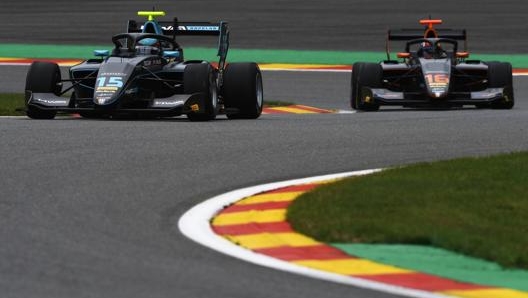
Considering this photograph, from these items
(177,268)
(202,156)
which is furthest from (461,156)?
(177,268)

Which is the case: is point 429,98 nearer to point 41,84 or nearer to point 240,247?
point 41,84

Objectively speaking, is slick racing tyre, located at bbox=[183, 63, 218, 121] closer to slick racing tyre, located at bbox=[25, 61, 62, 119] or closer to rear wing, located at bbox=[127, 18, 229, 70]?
slick racing tyre, located at bbox=[25, 61, 62, 119]

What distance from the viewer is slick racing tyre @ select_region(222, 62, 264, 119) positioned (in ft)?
58.1

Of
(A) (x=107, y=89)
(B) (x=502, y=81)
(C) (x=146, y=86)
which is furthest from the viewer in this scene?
(B) (x=502, y=81)

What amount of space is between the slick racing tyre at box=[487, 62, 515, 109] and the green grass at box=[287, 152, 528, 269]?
32.2 ft

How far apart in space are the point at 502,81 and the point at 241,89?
5.02 m

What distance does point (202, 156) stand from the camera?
12.4 metres

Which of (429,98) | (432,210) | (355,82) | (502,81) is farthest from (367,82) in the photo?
(432,210)

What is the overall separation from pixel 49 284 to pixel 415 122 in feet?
33.2

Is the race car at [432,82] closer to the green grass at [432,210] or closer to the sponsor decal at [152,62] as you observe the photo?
the sponsor decal at [152,62]

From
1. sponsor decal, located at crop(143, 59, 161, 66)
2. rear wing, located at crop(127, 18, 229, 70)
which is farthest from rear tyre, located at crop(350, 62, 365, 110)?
sponsor decal, located at crop(143, 59, 161, 66)

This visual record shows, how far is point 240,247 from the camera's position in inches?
309

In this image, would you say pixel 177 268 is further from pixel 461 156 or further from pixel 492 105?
pixel 492 105

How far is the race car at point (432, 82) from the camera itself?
20.6 metres
